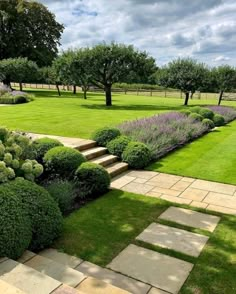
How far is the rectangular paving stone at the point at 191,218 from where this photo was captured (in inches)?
161

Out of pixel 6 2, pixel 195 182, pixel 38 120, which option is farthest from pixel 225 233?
pixel 6 2

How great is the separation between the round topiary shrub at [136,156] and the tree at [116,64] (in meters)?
11.7

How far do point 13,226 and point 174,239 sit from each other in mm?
1884

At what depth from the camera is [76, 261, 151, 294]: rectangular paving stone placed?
9.04ft

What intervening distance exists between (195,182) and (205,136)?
5.13m

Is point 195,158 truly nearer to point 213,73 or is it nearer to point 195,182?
point 195,182

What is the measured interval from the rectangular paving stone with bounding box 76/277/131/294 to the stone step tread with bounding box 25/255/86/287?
0.05 metres

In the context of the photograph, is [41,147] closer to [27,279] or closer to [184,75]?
[27,279]

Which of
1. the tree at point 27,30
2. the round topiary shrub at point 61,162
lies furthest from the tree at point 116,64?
the tree at point 27,30

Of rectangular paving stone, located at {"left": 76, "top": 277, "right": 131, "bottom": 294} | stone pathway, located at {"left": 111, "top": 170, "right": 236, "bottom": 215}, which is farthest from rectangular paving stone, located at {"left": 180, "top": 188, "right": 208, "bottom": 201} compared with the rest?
rectangular paving stone, located at {"left": 76, "top": 277, "right": 131, "bottom": 294}

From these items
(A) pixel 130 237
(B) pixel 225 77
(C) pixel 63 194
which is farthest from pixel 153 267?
(B) pixel 225 77

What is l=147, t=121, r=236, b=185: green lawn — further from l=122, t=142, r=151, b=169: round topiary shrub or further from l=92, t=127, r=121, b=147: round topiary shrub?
l=92, t=127, r=121, b=147: round topiary shrub

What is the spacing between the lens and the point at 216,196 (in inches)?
206

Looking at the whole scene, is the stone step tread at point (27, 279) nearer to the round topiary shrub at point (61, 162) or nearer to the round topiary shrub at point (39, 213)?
the round topiary shrub at point (39, 213)
